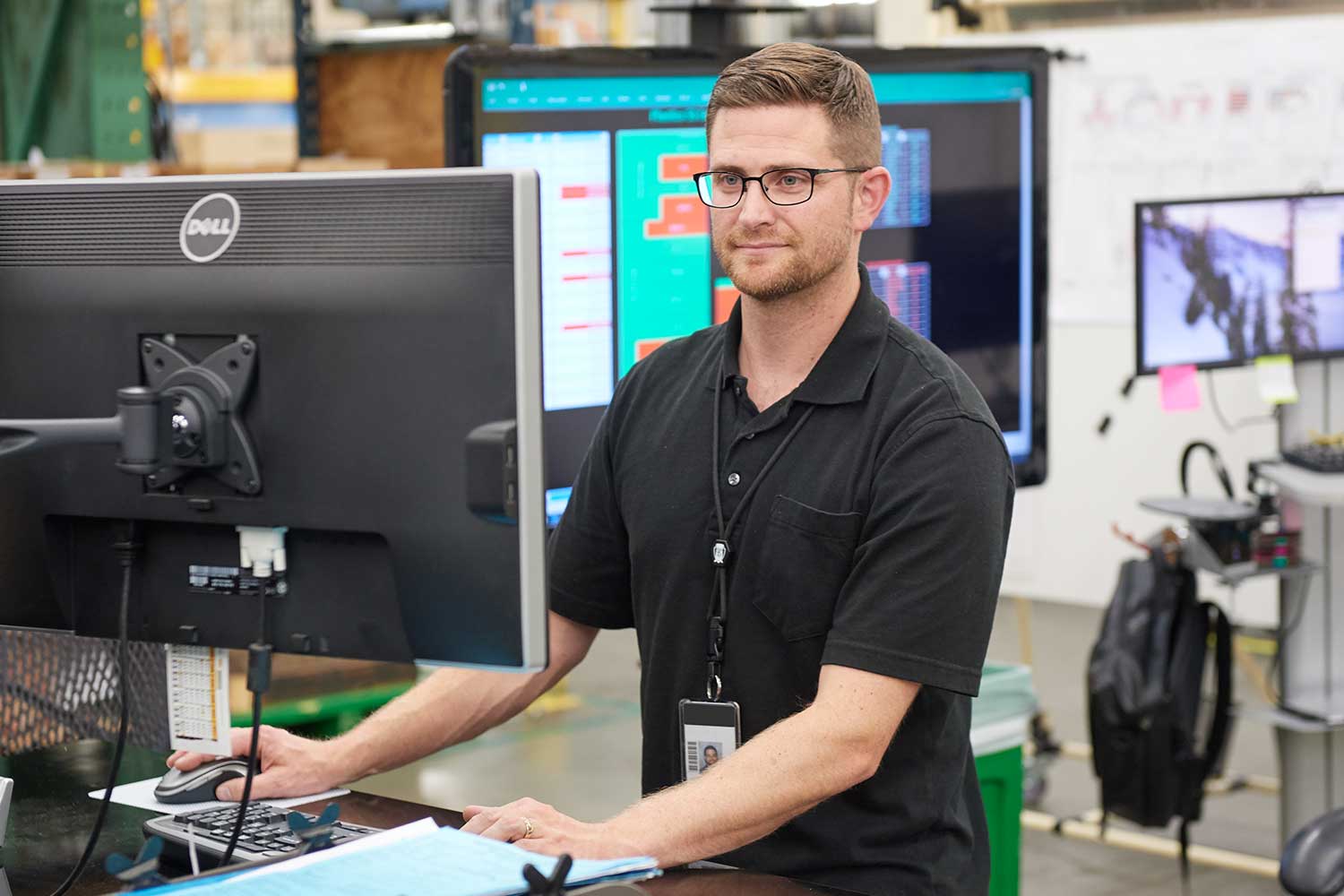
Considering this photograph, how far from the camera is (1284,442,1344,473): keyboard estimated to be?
3158 millimetres

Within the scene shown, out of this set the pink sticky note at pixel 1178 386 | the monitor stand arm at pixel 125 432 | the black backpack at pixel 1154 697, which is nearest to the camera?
the monitor stand arm at pixel 125 432

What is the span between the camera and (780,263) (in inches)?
66.2

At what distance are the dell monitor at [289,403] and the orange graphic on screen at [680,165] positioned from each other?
1.09 m

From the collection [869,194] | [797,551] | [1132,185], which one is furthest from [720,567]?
[1132,185]

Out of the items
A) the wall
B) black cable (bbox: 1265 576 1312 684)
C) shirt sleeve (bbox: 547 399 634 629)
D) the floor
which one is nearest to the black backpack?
black cable (bbox: 1265 576 1312 684)

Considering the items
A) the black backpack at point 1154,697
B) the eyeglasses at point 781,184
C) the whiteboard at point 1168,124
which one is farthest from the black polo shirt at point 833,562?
the whiteboard at point 1168,124

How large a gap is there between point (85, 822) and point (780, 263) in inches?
34.0

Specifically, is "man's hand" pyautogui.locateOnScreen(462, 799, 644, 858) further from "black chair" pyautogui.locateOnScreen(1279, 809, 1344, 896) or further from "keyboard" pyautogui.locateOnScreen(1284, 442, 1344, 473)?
"keyboard" pyautogui.locateOnScreen(1284, 442, 1344, 473)

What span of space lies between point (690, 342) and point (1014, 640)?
3.87 metres

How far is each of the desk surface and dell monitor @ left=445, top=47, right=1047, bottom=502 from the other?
0.48m

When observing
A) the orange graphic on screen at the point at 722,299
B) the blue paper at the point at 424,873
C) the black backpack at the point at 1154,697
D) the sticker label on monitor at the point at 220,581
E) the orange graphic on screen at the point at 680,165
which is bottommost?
the black backpack at the point at 1154,697

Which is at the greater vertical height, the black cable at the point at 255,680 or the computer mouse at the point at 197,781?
the black cable at the point at 255,680

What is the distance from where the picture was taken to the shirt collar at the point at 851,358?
168 centimetres

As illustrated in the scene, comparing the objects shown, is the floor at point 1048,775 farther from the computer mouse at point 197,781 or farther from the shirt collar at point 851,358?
the shirt collar at point 851,358
